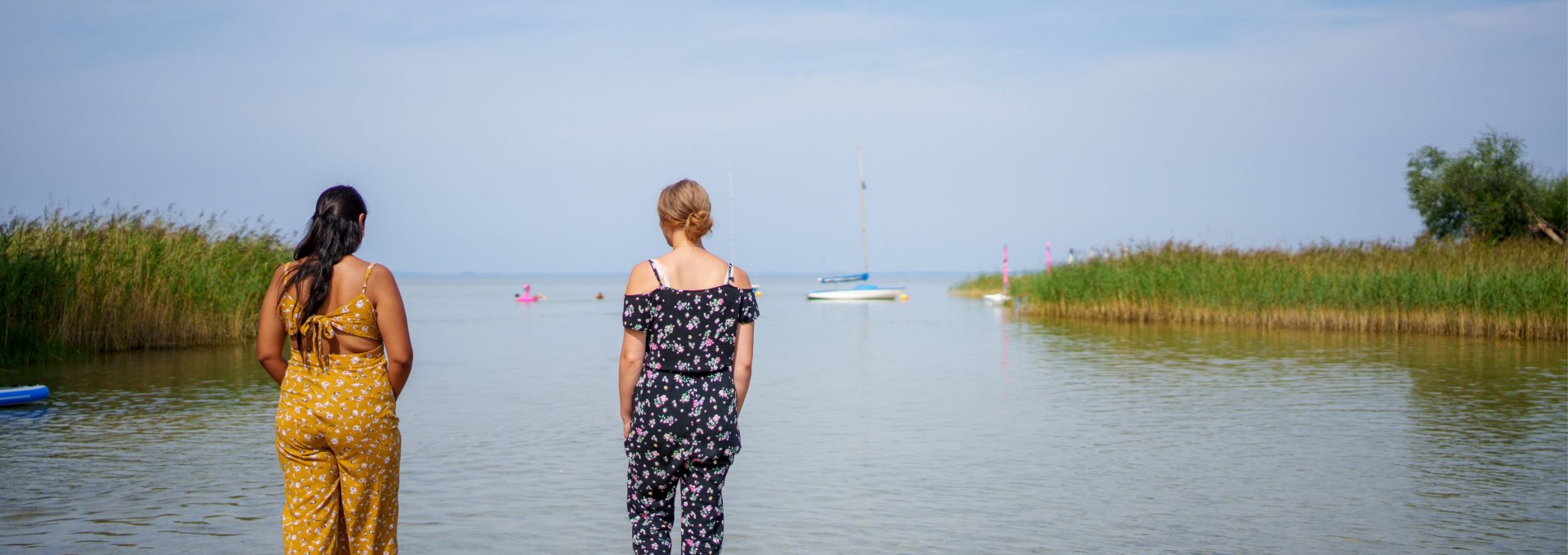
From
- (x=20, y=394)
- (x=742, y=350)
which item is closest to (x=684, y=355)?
(x=742, y=350)

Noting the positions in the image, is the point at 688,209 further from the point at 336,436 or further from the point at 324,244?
the point at 336,436

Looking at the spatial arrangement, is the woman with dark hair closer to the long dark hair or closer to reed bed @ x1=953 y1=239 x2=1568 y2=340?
the long dark hair

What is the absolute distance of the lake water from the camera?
22.6 ft

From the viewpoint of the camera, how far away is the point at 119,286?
19812 millimetres

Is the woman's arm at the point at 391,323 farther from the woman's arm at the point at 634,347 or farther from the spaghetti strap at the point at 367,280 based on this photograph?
the woman's arm at the point at 634,347

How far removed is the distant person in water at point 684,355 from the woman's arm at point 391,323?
29.0 inches

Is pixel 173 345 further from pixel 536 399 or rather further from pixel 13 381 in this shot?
pixel 536 399

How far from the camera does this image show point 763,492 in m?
8.26

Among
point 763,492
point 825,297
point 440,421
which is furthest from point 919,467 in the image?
point 825,297

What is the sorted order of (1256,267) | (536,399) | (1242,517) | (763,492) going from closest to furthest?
(1242,517), (763,492), (536,399), (1256,267)

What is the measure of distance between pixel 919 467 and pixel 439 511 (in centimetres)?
343

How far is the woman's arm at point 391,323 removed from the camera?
13.9ft

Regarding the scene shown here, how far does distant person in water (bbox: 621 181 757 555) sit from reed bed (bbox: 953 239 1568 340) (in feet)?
67.1

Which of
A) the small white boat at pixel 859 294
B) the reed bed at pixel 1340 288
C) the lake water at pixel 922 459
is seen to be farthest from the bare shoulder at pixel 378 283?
the small white boat at pixel 859 294
